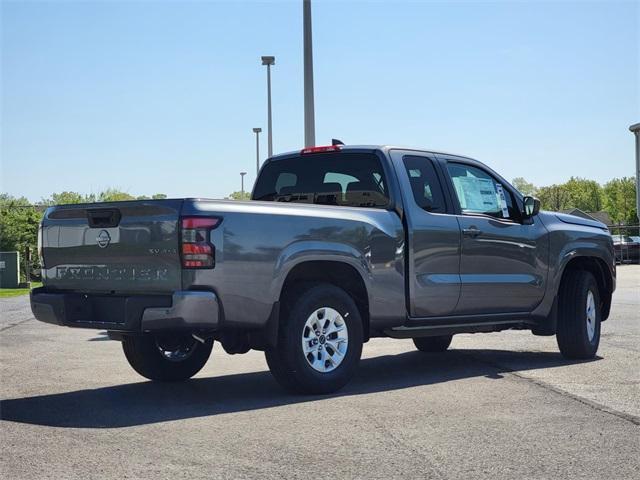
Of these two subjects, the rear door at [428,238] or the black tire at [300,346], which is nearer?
the black tire at [300,346]

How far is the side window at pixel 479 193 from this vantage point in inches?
361

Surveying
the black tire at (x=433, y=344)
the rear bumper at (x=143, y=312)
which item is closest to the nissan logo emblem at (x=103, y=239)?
the rear bumper at (x=143, y=312)

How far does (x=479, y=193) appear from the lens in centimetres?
943

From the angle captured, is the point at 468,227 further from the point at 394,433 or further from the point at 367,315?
the point at 394,433

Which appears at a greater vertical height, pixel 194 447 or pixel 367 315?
pixel 367 315

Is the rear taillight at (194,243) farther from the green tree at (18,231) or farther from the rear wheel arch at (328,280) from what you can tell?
the green tree at (18,231)

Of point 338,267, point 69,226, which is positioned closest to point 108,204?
point 69,226

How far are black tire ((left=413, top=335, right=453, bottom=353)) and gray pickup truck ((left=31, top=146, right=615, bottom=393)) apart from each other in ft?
4.41

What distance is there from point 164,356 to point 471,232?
9.87 feet

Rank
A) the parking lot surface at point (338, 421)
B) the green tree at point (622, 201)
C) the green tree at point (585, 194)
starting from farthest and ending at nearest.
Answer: the green tree at point (585, 194) < the green tree at point (622, 201) < the parking lot surface at point (338, 421)

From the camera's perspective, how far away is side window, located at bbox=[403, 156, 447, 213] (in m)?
8.70

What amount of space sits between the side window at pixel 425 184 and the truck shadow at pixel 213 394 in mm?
1553

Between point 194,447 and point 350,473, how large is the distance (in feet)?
3.59

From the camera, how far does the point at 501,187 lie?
31.8 feet
